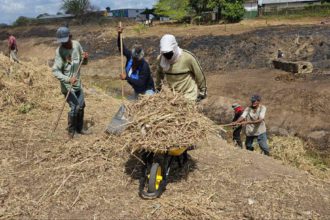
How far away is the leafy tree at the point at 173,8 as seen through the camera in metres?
45.5

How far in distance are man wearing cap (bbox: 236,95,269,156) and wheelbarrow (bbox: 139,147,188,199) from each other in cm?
379

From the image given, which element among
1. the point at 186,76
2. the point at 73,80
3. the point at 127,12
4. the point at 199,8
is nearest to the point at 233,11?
the point at 199,8

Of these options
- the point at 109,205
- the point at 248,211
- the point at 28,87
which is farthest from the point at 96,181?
the point at 28,87

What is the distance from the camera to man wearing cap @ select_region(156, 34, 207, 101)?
5.91 metres

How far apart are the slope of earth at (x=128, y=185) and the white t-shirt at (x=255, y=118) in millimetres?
1458

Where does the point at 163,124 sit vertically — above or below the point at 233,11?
below

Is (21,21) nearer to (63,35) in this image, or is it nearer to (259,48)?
(259,48)

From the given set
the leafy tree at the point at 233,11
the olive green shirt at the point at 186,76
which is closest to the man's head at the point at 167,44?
the olive green shirt at the point at 186,76

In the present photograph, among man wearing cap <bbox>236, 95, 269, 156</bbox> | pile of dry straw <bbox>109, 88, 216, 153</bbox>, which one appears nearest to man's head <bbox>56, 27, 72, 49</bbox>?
pile of dry straw <bbox>109, 88, 216, 153</bbox>

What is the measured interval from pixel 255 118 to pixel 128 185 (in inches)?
165

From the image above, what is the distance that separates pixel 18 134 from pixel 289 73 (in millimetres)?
13134

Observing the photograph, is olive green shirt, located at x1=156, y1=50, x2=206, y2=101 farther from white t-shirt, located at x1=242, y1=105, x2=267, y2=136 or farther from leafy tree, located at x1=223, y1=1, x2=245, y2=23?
leafy tree, located at x1=223, y1=1, x2=245, y2=23

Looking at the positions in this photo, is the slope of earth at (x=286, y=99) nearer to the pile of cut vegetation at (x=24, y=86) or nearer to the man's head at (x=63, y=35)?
the pile of cut vegetation at (x=24, y=86)

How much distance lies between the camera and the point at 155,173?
5.35 m
